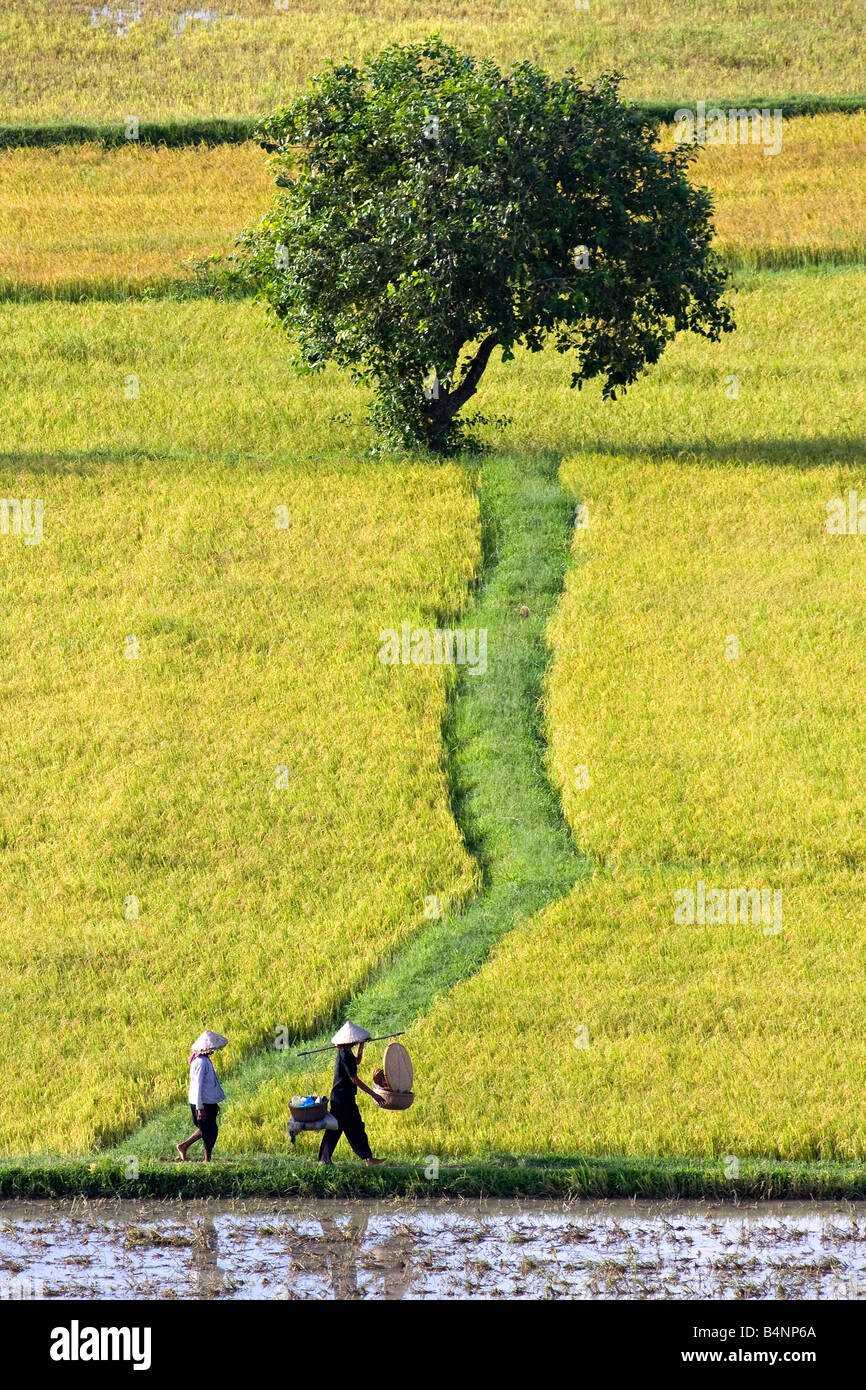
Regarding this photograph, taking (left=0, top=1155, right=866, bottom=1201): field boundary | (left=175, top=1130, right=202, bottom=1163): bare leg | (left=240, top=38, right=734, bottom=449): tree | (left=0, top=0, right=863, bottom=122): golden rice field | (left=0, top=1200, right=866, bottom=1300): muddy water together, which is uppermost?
(left=0, top=0, right=863, bottom=122): golden rice field

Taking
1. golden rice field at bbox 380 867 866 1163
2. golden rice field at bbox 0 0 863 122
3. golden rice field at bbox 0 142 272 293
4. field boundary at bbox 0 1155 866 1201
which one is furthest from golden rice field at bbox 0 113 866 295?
field boundary at bbox 0 1155 866 1201

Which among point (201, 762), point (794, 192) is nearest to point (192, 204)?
point (794, 192)

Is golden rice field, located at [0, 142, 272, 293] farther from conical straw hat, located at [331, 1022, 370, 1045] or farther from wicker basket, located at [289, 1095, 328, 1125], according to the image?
wicker basket, located at [289, 1095, 328, 1125]

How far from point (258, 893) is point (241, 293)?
2378 centimetres

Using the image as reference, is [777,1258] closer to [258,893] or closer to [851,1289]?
[851,1289]

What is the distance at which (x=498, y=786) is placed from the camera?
76.5 ft

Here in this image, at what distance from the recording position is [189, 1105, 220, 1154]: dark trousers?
50.4 feet

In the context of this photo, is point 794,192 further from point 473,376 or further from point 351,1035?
point 351,1035

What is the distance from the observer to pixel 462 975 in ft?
62.6

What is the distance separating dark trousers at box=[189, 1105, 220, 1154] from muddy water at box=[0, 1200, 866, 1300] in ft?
2.25

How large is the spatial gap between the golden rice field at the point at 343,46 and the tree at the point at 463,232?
64.2ft

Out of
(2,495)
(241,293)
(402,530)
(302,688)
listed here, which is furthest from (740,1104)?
(241,293)

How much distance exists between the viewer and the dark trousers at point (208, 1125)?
1535cm

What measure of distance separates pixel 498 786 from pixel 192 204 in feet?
87.7
